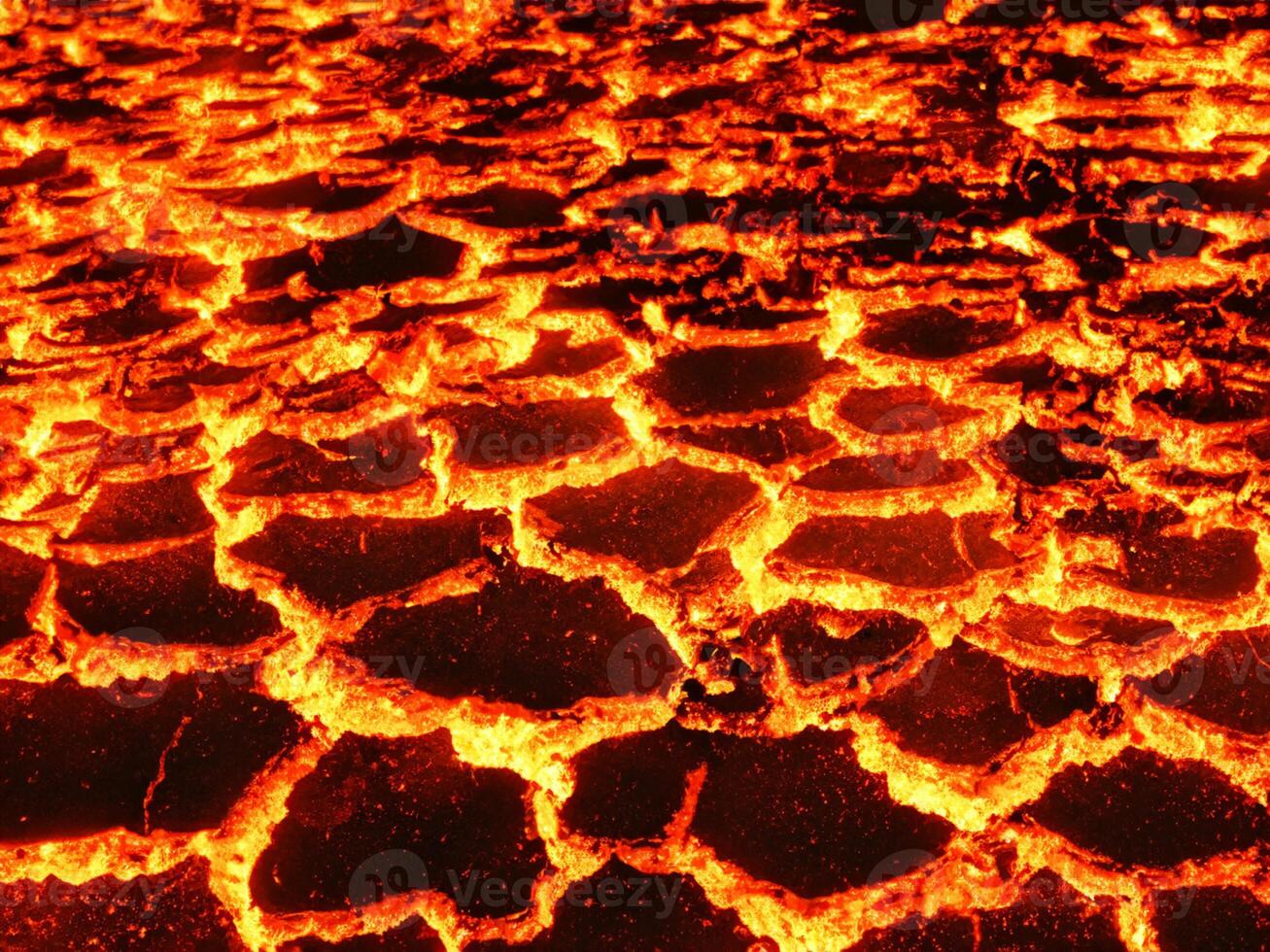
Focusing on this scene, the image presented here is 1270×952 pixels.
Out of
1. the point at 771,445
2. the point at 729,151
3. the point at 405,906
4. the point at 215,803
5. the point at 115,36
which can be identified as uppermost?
the point at 115,36

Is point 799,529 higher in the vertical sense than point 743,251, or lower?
lower

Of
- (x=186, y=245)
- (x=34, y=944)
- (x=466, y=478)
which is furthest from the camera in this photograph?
(x=186, y=245)

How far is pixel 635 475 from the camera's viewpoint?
3.23 ft

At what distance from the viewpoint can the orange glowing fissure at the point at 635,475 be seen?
2.88 ft

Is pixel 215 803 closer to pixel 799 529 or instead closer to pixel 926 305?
pixel 799 529

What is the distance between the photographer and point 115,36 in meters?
1.16

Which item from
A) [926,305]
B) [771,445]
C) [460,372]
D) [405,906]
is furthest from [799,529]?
[405,906]

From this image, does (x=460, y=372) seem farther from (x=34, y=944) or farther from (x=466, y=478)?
(x=34, y=944)

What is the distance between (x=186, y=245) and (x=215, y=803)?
2.06 feet

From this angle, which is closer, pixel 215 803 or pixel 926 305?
pixel 215 803

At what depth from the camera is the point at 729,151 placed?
109 cm

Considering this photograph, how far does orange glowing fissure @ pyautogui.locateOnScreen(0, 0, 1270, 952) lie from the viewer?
0.88m

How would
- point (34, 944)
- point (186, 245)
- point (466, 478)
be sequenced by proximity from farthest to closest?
point (186, 245) < point (466, 478) < point (34, 944)

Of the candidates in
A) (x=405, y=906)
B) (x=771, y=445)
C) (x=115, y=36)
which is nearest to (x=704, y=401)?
(x=771, y=445)
